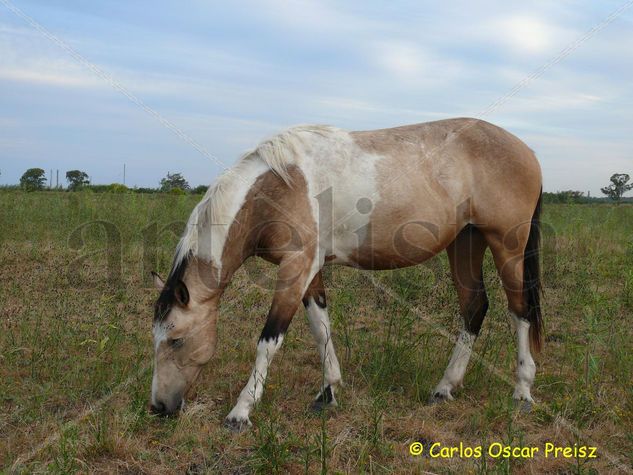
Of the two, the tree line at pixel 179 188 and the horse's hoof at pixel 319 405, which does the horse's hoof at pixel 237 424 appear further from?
the tree line at pixel 179 188

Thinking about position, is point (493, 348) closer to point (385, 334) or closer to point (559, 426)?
point (385, 334)

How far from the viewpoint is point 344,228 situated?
3.71 m

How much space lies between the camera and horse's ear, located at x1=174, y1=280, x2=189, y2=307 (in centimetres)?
327

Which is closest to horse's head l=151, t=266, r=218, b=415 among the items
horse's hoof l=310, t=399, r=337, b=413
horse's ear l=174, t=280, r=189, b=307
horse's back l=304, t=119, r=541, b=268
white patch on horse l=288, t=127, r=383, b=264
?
horse's ear l=174, t=280, r=189, b=307

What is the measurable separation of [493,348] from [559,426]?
1.51 m

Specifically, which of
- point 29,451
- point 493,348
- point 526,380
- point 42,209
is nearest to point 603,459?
point 526,380

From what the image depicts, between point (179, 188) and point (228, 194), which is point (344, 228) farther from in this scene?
point (179, 188)

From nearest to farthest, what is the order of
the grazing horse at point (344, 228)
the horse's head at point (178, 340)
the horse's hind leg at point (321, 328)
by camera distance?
the horse's head at point (178, 340) < the grazing horse at point (344, 228) < the horse's hind leg at point (321, 328)

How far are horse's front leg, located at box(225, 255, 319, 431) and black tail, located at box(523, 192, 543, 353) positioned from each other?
1.87 metres

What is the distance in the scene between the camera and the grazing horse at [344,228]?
3414mm

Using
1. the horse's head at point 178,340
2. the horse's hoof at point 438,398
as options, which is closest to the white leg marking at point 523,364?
the horse's hoof at point 438,398

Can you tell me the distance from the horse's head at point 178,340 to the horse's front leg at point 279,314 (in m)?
0.34

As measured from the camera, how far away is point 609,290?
6.55m

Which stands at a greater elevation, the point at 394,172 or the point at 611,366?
the point at 394,172
